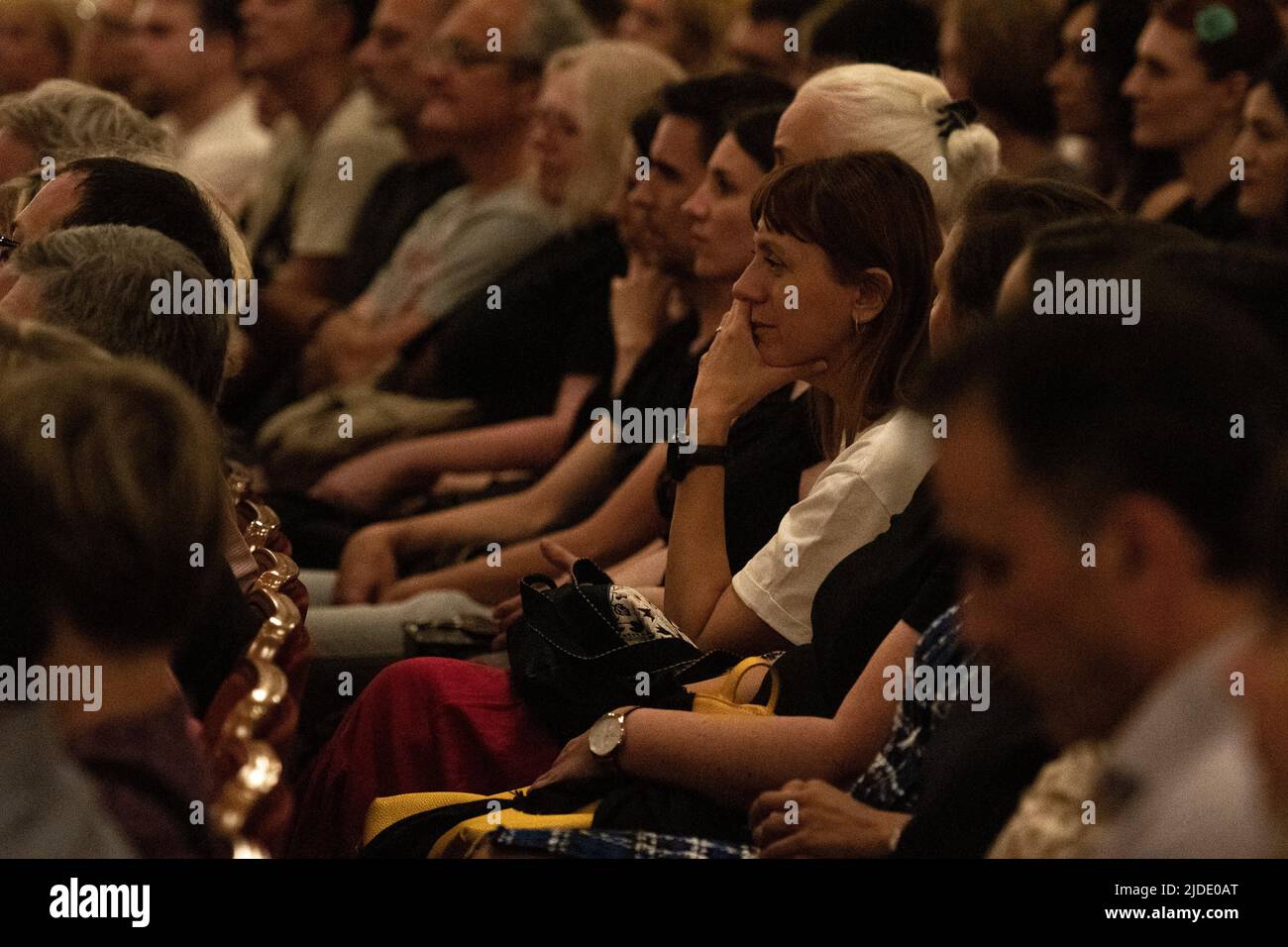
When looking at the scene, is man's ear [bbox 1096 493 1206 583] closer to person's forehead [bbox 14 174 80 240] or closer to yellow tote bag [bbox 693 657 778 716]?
yellow tote bag [bbox 693 657 778 716]

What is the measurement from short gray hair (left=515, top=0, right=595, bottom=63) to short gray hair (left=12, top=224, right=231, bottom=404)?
2.88m

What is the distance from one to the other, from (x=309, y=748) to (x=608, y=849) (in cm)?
104

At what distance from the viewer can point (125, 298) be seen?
85.7 inches

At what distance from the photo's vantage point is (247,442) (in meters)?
4.78

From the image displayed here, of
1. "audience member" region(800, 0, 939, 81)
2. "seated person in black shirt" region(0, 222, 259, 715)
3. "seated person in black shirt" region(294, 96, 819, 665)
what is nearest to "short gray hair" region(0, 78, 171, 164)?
"seated person in black shirt" region(294, 96, 819, 665)

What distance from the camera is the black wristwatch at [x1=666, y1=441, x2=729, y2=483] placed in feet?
8.88

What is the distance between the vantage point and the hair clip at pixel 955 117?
3088mm

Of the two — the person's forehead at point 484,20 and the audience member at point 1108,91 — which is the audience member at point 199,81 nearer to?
the person's forehead at point 484,20

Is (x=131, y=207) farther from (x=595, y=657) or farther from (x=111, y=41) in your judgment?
(x=111, y=41)

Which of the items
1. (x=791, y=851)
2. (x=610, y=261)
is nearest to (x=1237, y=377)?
(x=791, y=851)

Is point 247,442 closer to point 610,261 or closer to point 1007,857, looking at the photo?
point 610,261

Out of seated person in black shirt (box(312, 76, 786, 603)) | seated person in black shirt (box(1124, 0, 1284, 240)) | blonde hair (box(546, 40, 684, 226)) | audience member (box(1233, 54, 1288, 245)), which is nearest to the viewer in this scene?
seated person in black shirt (box(312, 76, 786, 603))

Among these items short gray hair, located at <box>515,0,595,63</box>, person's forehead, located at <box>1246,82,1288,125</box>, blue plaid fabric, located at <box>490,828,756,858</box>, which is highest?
short gray hair, located at <box>515,0,595,63</box>
